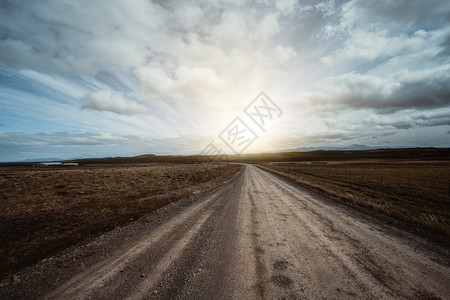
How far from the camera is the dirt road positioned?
3379 mm

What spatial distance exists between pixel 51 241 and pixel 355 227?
37.6 feet

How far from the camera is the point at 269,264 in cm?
428

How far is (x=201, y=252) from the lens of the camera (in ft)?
16.1

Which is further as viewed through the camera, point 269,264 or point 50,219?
point 50,219

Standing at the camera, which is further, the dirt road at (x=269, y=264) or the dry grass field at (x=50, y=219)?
the dry grass field at (x=50, y=219)

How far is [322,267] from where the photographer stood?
4.16 meters

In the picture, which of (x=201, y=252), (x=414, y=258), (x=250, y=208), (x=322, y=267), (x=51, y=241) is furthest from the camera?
(x=250, y=208)

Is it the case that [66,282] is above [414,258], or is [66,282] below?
above

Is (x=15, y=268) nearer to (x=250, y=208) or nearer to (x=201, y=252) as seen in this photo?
(x=201, y=252)

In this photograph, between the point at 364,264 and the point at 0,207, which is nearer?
the point at 364,264

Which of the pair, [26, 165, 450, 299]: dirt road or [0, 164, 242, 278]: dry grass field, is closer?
[26, 165, 450, 299]: dirt road

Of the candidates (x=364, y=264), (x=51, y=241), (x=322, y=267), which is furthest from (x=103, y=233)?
(x=364, y=264)

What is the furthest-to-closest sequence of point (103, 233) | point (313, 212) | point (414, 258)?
point (313, 212) → point (103, 233) → point (414, 258)

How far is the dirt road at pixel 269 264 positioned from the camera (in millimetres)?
3379
